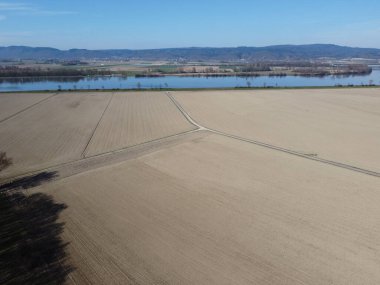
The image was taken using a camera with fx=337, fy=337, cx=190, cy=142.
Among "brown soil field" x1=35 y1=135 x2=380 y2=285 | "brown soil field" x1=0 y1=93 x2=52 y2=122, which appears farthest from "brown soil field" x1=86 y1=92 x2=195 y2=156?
"brown soil field" x1=0 y1=93 x2=52 y2=122

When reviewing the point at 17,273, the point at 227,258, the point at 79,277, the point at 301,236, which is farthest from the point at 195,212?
the point at 17,273

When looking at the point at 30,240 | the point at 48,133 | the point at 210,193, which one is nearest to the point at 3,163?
the point at 48,133

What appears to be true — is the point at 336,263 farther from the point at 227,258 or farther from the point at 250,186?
the point at 250,186

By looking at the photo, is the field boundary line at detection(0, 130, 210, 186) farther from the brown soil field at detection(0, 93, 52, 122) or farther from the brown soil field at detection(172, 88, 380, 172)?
the brown soil field at detection(0, 93, 52, 122)

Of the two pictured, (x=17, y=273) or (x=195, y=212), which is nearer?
(x=17, y=273)

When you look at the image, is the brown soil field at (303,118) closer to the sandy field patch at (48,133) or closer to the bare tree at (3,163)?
the sandy field patch at (48,133)

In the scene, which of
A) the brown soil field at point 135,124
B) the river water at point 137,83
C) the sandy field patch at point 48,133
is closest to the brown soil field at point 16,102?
the sandy field patch at point 48,133
